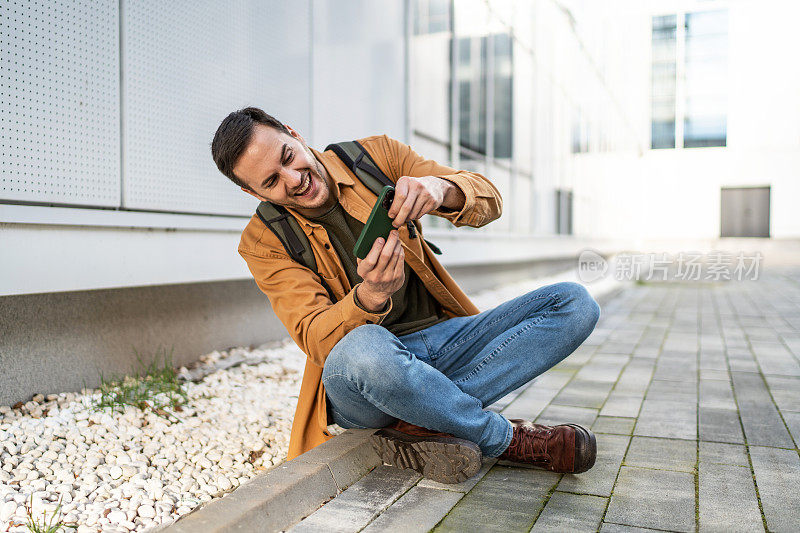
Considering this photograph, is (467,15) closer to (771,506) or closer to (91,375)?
(91,375)

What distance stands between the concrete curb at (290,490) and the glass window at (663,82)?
91.1 feet

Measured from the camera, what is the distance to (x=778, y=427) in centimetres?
294

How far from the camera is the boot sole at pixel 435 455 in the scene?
214 cm

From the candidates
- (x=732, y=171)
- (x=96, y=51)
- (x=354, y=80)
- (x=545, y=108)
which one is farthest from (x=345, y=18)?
(x=732, y=171)

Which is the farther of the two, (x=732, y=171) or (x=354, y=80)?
(x=732, y=171)

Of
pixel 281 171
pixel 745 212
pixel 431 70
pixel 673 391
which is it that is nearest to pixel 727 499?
pixel 673 391

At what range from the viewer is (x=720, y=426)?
2955 mm

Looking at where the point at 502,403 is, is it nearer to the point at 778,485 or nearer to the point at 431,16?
the point at 778,485

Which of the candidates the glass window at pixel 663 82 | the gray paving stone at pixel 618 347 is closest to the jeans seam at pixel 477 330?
the gray paving stone at pixel 618 347

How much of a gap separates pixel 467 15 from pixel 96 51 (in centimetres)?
630

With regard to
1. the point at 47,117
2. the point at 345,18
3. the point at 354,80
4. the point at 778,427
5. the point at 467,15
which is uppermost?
the point at 467,15

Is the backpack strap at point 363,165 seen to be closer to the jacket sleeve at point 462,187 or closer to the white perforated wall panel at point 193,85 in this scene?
the jacket sleeve at point 462,187

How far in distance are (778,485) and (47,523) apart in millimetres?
2352

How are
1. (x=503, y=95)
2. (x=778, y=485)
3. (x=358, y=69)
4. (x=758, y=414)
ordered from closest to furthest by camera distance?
(x=778, y=485) < (x=758, y=414) < (x=358, y=69) < (x=503, y=95)
